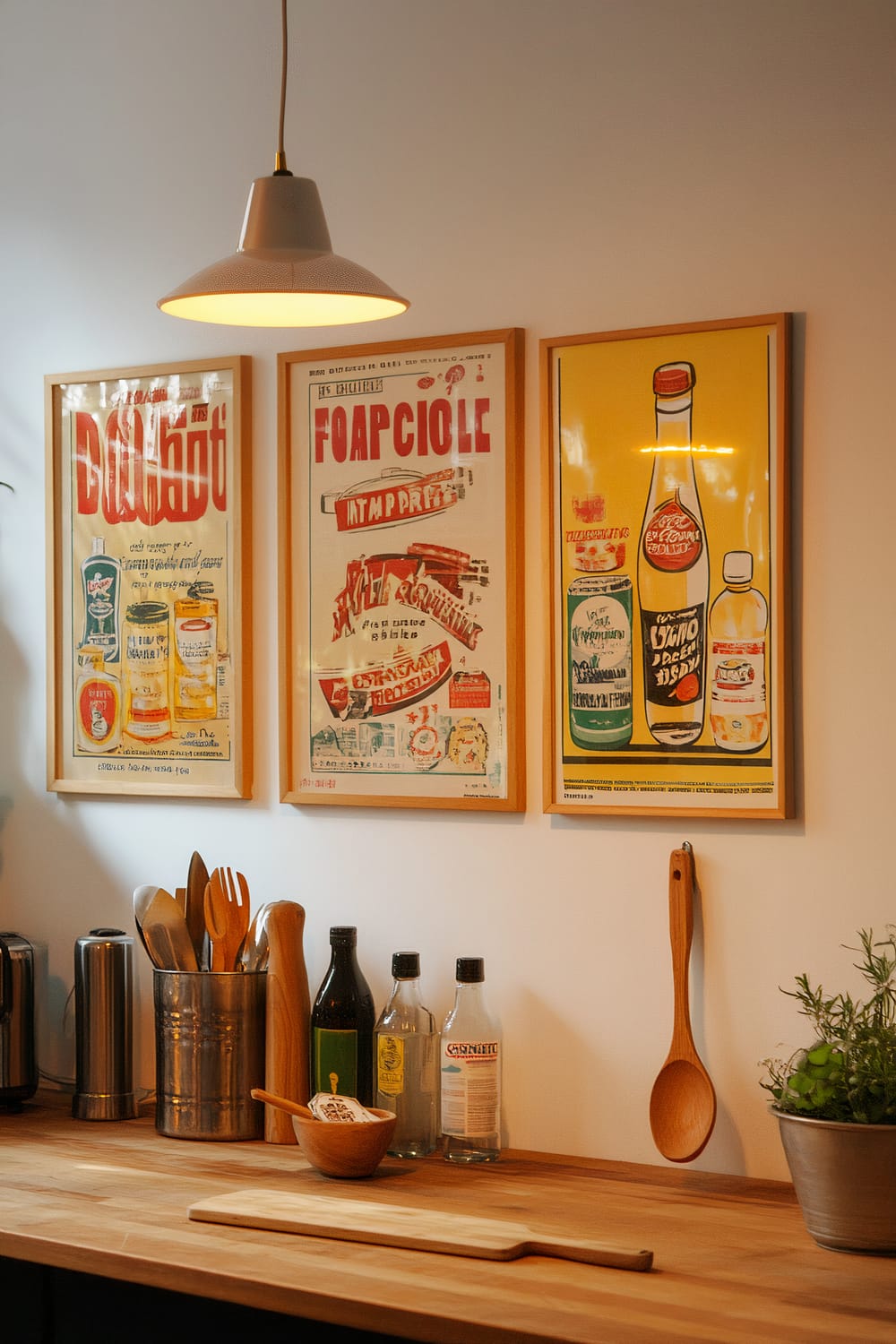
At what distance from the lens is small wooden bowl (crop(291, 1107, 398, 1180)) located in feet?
5.86

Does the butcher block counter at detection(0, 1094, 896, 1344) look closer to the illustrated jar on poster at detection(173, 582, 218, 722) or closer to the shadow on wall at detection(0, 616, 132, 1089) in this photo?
the shadow on wall at detection(0, 616, 132, 1089)

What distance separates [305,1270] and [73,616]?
119 centimetres

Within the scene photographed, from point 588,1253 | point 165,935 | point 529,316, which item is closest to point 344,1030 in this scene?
point 165,935

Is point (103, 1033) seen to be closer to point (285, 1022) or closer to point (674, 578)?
point (285, 1022)

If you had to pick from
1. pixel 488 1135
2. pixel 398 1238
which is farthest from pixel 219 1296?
pixel 488 1135

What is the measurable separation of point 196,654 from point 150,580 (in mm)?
145

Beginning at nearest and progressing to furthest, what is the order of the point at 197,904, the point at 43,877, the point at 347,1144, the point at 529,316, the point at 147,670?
1. the point at 347,1144
2. the point at 529,316
3. the point at 197,904
4. the point at 147,670
5. the point at 43,877

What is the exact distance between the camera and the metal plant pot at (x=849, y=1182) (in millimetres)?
1517

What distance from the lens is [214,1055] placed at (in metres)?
2.02

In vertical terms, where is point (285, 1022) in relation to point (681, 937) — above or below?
below

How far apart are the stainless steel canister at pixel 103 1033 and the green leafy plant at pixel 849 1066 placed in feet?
3.21

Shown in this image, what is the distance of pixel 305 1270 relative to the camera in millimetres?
1474

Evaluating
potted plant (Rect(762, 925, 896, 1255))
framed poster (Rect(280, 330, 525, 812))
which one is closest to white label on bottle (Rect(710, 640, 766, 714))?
framed poster (Rect(280, 330, 525, 812))

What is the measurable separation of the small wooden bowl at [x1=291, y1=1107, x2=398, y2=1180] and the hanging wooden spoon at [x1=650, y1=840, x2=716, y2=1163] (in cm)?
34
